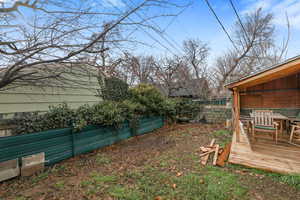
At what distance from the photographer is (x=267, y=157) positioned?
3201 mm

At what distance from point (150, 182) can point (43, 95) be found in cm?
409

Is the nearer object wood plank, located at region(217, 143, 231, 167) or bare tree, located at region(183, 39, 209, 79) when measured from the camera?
wood plank, located at region(217, 143, 231, 167)

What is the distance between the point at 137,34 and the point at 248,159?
3.94 metres

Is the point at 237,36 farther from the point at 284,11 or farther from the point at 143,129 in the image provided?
the point at 143,129

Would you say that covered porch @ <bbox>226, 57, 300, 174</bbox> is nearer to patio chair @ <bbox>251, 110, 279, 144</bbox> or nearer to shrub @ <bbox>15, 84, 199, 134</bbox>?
patio chair @ <bbox>251, 110, 279, 144</bbox>

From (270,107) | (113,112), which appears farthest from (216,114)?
(113,112)

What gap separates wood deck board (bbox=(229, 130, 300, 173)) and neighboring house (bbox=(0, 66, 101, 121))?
4.35 metres

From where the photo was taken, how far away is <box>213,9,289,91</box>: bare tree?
11286 millimetres

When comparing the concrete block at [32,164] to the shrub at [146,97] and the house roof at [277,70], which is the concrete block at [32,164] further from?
the house roof at [277,70]

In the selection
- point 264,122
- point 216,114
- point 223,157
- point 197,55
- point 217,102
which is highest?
point 197,55

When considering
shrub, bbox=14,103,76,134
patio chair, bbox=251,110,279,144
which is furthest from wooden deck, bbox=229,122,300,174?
shrub, bbox=14,103,76,134

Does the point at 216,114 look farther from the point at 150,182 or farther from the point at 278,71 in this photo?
the point at 150,182

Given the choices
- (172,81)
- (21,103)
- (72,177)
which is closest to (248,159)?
(72,177)

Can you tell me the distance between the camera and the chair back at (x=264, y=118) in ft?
13.6
